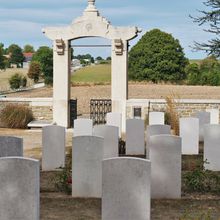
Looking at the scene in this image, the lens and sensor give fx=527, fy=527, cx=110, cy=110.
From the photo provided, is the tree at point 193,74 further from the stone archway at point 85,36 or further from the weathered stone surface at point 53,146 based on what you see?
the weathered stone surface at point 53,146

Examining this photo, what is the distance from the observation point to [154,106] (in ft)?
66.8

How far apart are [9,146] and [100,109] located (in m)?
11.9

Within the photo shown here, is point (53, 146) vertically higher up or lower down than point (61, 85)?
lower down

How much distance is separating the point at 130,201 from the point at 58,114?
40.8 ft

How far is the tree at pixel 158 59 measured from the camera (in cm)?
5919

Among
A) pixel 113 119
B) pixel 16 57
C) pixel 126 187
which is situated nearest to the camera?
pixel 126 187

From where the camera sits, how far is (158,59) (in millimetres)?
59812

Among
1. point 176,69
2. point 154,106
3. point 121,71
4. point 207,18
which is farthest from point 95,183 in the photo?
point 176,69

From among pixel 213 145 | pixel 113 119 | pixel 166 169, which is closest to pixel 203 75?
pixel 113 119

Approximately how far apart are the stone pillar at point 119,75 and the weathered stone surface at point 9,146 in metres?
9.80

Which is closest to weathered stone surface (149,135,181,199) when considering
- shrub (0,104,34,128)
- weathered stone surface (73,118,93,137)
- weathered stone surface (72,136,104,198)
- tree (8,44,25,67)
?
weathered stone surface (72,136,104,198)

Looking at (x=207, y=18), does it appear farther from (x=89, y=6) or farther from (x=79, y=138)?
(x=79, y=138)

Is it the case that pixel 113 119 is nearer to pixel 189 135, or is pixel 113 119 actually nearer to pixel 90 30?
pixel 189 135

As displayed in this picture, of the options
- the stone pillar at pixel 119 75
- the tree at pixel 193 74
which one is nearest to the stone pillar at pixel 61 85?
the stone pillar at pixel 119 75
